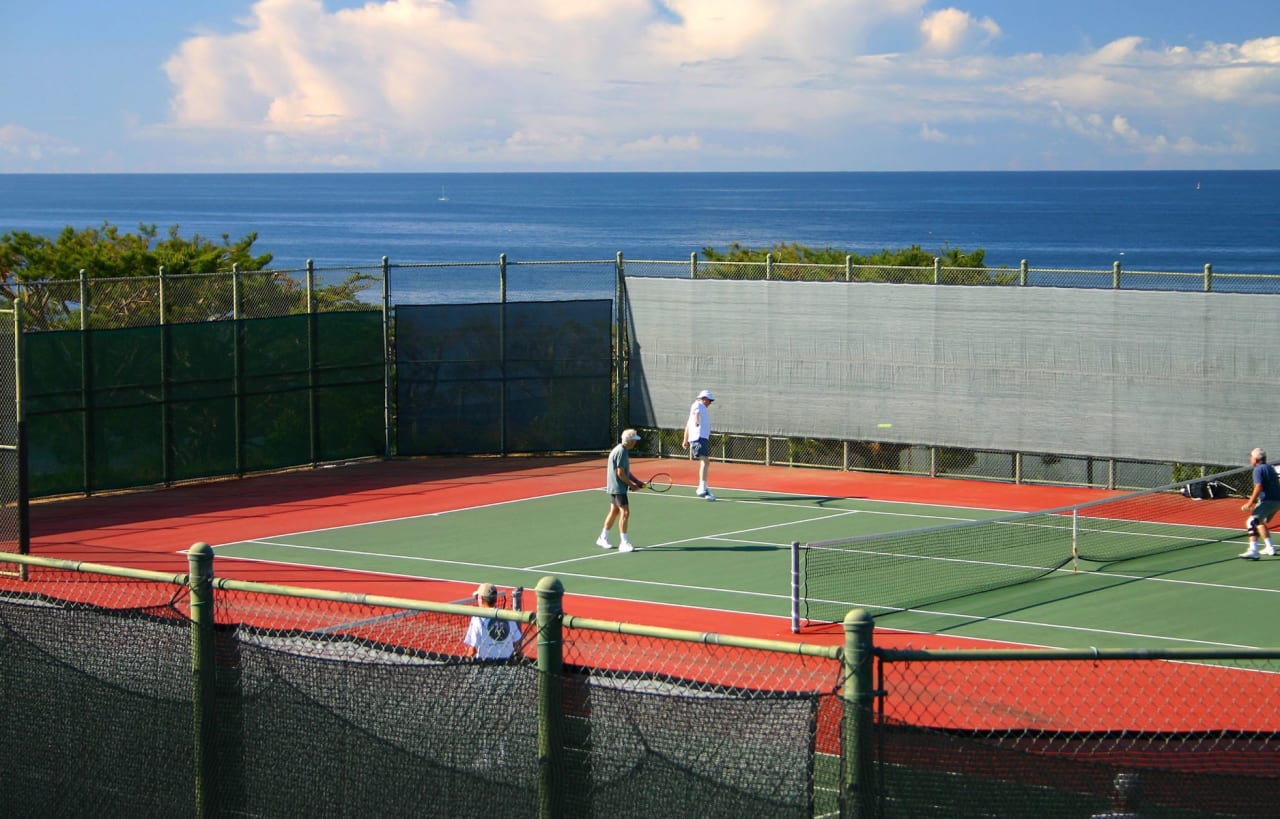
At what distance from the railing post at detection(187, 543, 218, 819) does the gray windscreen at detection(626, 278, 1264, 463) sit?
831 inches

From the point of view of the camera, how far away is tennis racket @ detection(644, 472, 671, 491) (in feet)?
85.6

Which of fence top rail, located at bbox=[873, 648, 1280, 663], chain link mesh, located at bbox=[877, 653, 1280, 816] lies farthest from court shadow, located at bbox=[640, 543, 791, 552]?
fence top rail, located at bbox=[873, 648, 1280, 663]

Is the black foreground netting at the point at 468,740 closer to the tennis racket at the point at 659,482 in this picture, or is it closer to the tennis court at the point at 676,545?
the tennis court at the point at 676,545

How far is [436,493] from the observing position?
25.7 meters

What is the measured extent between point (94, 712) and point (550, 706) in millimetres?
2466

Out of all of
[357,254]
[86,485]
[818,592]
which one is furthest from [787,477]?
[357,254]

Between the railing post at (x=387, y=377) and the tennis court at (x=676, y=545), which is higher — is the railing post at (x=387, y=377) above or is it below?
above

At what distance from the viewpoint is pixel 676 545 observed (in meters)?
21.3

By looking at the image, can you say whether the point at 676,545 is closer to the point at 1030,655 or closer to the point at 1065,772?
the point at 1065,772

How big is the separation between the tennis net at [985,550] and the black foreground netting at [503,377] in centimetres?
977

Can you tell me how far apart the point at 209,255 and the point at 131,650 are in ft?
110

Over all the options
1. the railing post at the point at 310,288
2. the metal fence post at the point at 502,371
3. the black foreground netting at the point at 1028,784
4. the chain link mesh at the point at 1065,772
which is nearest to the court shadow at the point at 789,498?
the metal fence post at the point at 502,371

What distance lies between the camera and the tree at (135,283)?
29328 mm

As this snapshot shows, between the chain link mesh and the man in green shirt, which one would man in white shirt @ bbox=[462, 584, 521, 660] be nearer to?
the chain link mesh
